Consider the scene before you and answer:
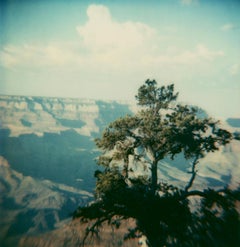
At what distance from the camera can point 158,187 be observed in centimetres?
1942

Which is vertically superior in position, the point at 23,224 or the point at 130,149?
the point at 130,149

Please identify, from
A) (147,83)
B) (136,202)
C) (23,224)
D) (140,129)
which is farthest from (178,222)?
(23,224)

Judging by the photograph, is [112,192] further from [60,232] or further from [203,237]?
[60,232]

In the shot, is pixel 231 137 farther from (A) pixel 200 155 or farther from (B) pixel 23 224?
(B) pixel 23 224

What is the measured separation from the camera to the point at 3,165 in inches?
6412

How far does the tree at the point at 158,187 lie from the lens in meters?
17.7

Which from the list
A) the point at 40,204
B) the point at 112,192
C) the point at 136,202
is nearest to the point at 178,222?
the point at 136,202

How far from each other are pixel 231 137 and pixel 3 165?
163m

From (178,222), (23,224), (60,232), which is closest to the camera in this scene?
(178,222)

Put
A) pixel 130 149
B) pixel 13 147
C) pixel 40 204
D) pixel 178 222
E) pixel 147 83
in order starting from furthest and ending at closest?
pixel 13 147, pixel 40 204, pixel 147 83, pixel 130 149, pixel 178 222

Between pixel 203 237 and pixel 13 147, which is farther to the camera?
pixel 13 147

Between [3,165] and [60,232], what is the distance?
402ft

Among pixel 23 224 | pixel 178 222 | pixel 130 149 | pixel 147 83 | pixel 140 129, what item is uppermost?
pixel 147 83

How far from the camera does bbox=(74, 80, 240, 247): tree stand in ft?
58.1
